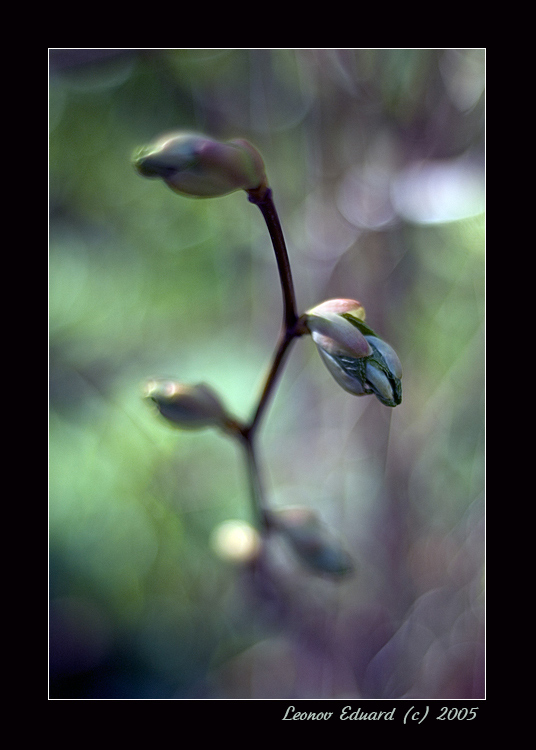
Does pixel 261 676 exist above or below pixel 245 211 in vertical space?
below

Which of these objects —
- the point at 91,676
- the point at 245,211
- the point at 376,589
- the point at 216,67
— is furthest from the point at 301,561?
the point at 216,67

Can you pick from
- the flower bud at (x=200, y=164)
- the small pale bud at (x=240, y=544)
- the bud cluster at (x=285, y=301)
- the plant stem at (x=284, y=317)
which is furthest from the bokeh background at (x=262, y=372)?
the flower bud at (x=200, y=164)

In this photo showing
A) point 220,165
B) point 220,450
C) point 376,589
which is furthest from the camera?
point 220,450

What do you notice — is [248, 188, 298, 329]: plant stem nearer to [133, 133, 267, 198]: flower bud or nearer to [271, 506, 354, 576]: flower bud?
[133, 133, 267, 198]: flower bud

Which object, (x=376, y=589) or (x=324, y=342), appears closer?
(x=324, y=342)

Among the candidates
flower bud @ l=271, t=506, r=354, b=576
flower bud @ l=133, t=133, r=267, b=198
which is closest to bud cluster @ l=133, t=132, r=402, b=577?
flower bud @ l=133, t=133, r=267, b=198

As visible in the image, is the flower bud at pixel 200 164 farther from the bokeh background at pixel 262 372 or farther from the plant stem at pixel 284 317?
the bokeh background at pixel 262 372
